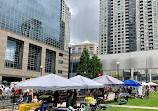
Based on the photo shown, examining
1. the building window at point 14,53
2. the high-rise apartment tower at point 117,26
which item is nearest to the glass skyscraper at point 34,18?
the building window at point 14,53

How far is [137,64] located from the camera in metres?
77.4

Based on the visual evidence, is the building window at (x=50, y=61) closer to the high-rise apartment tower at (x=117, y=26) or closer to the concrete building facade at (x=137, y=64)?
the concrete building facade at (x=137, y=64)

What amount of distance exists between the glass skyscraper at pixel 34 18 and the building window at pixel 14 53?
2931mm

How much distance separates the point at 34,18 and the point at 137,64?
4540cm

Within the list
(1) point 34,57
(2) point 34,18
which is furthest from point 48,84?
(2) point 34,18

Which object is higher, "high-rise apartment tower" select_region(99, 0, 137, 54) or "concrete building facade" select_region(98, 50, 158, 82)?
"high-rise apartment tower" select_region(99, 0, 137, 54)

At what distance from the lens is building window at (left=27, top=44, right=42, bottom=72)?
186 ft

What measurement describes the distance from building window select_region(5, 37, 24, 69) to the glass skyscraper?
115 inches

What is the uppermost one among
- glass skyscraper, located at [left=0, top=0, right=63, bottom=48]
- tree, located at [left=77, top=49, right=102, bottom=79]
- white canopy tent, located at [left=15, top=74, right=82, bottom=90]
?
glass skyscraper, located at [left=0, top=0, right=63, bottom=48]

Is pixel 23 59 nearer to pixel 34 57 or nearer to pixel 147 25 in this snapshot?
pixel 34 57

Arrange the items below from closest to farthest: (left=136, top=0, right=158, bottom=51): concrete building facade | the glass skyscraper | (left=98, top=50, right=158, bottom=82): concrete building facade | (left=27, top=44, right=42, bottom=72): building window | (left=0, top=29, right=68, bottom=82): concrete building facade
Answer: (left=0, top=29, right=68, bottom=82): concrete building facade → the glass skyscraper → (left=27, top=44, right=42, bottom=72): building window → (left=98, top=50, right=158, bottom=82): concrete building facade → (left=136, top=0, right=158, bottom=51): concrete building facade

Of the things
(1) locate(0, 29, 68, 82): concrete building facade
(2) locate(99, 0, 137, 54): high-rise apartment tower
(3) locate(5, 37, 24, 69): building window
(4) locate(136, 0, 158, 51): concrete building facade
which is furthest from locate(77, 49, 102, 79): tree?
(4) locate(136, 0, 158, 51): concrete building facade

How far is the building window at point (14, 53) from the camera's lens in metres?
48.7

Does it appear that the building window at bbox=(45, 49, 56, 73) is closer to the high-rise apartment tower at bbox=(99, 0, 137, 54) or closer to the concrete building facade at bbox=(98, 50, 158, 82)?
the concrete building facade at bbox=(98, 50, 158, 82)
